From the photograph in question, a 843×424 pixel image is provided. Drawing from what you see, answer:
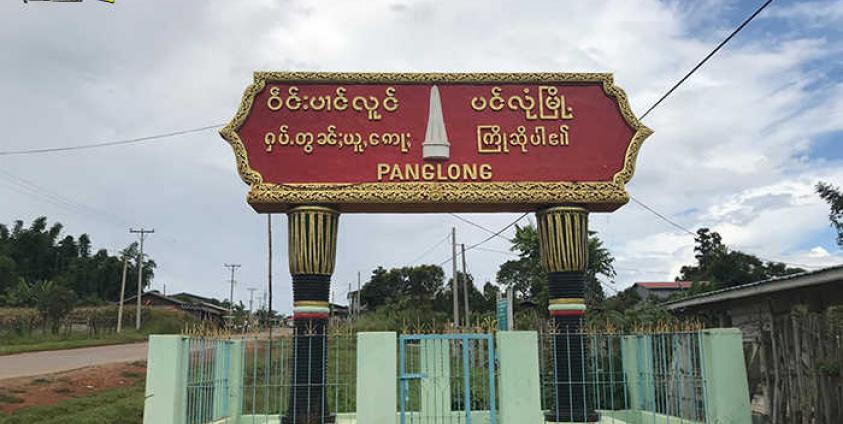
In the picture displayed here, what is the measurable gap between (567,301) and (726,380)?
2.53 meters

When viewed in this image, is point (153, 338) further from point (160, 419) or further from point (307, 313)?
point (307, 313)

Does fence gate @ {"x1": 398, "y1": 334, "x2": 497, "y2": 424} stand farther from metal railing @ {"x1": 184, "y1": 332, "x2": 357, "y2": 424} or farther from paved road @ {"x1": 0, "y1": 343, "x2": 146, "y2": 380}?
paved road @ {"x1": 0, "y1": 343, "x2": 146, "y2": 380}

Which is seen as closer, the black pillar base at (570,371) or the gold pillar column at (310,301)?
the gold pillar column at (310,301)

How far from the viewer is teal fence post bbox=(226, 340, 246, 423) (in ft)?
37.4

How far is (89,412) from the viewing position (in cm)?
1584

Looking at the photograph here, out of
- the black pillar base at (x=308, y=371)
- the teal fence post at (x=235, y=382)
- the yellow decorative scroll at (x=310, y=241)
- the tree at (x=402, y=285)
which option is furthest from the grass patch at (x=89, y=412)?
the tree at (x=402, y=285)

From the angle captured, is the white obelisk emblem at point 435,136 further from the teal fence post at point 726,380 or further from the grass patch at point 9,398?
the grass patch at point 9,398

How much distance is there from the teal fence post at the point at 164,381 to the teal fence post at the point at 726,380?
25.0 ft

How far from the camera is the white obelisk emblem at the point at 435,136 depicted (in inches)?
438

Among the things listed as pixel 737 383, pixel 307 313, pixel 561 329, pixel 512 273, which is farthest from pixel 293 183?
pixel 512 273

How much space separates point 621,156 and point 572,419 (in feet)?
14.2

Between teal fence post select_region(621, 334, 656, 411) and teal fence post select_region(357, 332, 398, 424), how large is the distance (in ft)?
14.3

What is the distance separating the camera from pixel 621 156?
11258 millimetres

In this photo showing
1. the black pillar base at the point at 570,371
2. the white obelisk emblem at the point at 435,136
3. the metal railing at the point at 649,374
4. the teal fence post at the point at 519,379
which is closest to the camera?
the teal fence post at the point at 519,379
